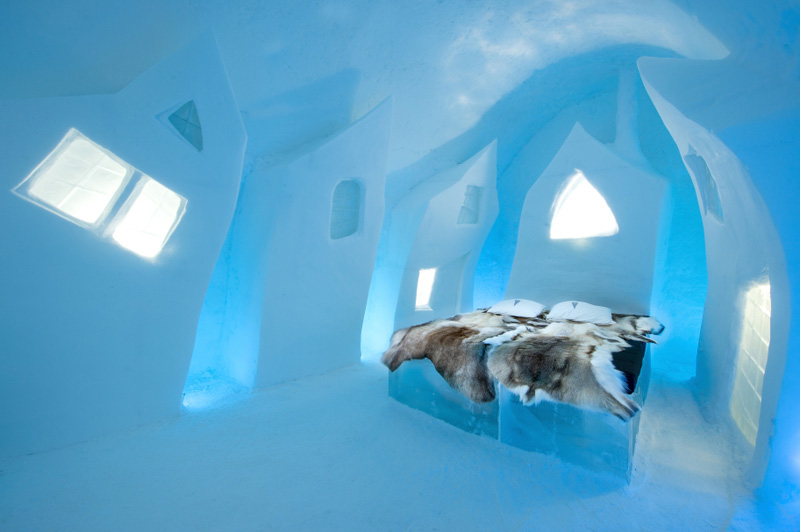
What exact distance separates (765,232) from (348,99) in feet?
13.8

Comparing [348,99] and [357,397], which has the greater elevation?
[348,99]

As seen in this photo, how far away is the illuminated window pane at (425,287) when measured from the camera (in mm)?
7559

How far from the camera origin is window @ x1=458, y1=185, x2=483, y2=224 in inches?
291

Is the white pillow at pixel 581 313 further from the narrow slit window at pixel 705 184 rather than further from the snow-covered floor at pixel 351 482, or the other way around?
the narrow slit window at pixel 705 184

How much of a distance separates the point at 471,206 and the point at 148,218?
520cm

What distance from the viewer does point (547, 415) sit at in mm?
3115

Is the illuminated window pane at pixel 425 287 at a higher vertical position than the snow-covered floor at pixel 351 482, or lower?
higher

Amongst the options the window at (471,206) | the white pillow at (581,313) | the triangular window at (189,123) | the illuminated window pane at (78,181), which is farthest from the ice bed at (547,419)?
the window at (471,206)

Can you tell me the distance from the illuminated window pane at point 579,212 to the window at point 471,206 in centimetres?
139

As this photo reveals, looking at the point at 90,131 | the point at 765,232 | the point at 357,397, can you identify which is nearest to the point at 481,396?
the point at 357,397

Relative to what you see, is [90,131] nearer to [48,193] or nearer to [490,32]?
[48,193]

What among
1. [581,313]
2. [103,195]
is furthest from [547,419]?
[103,195]

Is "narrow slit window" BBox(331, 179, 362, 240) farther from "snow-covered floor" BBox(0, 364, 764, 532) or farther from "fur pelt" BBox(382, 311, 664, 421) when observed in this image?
"snow-covered floor" BBox(0, 364, 764, 532)

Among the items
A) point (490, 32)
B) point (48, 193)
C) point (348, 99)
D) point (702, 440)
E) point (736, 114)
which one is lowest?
point (702, 440)
